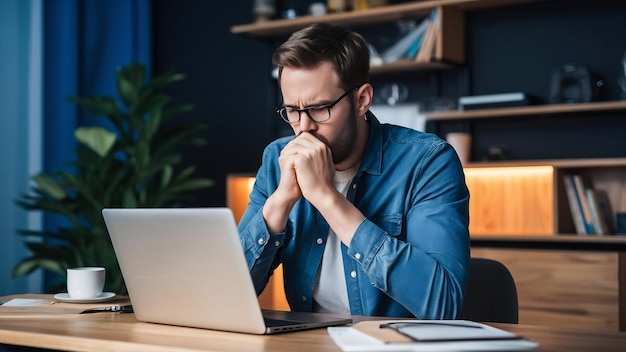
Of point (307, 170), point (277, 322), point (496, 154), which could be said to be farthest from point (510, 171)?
point (277, 322)

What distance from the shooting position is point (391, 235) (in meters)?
1.83

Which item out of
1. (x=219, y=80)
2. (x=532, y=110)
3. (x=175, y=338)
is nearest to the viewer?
(x=175, y=338)

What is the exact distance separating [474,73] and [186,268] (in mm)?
2897

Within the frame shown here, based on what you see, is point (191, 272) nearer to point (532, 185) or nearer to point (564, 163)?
point (564, 163)

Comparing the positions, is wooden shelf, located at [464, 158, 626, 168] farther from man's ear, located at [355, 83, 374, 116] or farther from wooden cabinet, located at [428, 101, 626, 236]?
man's ear, located at [355, 83, 374, 116]

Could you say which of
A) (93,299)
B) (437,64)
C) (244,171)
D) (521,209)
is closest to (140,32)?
(244,171)

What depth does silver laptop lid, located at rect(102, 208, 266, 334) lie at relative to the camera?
1330 millimetres

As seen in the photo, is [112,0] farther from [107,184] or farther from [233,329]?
[233,329]

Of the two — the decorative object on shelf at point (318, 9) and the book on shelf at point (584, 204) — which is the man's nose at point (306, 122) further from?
the decorative object on shelf at point (318, 9)

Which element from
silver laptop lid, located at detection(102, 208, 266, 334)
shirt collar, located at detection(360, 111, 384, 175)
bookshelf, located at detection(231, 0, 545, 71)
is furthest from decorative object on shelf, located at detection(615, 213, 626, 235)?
silver laptop lid, located at detection(102, 208, 266, 334)

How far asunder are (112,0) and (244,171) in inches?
48.1

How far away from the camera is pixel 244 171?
15.5 ft

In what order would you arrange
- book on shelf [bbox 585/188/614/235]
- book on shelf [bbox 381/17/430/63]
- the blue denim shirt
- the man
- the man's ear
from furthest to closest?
book on shelf [bbox 381/17/430/63]
book on shelf [bbox 585/188/614/235]
the man's ear
the man
the blue denim shirt

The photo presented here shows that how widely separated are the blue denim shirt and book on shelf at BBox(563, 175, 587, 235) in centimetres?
185
